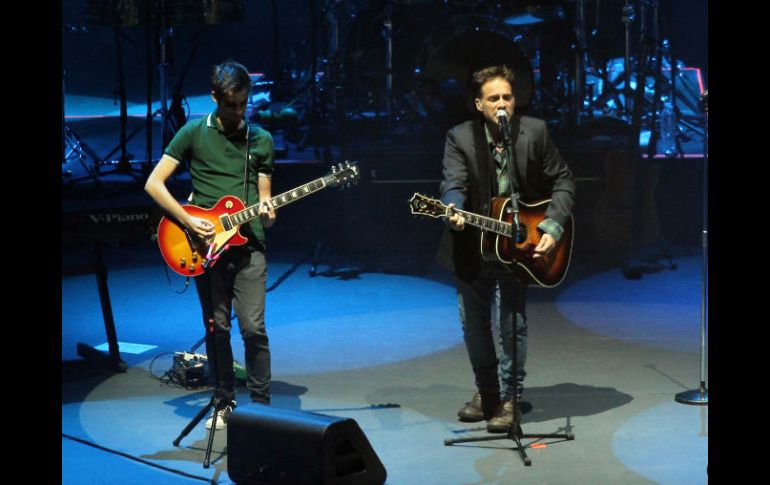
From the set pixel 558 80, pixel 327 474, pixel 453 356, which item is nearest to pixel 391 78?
pixel 558 80

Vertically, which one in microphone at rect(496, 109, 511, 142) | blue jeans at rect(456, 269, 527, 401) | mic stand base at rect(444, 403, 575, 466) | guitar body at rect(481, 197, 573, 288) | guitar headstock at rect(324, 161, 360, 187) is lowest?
mic stand base at rect(444, 403, 575, 466)

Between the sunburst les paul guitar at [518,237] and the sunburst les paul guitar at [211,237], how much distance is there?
0.72 m

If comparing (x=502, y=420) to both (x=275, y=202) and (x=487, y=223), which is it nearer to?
(x=487, y=223)

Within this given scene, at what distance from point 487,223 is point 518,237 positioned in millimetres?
184

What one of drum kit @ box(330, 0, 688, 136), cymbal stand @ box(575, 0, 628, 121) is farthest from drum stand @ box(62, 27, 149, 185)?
cymbal stand @ box(575, 0, 628, 121)

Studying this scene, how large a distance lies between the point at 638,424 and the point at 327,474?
2291mm

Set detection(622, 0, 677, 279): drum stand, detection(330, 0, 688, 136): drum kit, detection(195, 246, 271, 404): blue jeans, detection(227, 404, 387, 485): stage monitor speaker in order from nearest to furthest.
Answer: detection(227, 404, 387, 485): stage monitor speaker, detection(195, 246, 271, 404): blue jeans, detection(622, 0, 677, 279): drum stand, detection(330, 0, 688, 136): drum kit

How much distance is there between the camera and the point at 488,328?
610 centimetres

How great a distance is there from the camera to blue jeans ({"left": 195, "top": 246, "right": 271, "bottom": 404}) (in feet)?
19.6

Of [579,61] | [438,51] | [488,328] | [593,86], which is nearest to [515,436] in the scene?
[488,328]

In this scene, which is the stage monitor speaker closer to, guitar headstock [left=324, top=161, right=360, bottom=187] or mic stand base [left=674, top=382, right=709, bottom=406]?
guitar headstock [left=324, top=161, right=360, bottom=187]

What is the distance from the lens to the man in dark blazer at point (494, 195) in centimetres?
576
